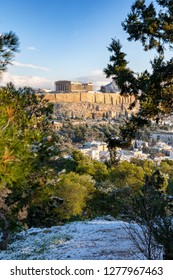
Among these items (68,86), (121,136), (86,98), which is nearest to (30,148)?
(121,136)

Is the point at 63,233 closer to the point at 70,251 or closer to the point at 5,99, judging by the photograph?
the point at 70,251

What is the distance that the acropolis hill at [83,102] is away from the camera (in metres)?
116

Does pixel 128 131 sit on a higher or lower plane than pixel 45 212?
higher

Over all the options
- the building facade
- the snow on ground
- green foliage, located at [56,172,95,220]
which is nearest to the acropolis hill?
the building facade

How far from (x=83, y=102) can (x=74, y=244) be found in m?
121

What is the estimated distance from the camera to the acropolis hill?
11581 cm

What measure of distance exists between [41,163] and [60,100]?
4496 inches

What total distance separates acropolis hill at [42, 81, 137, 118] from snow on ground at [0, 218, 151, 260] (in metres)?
99.8

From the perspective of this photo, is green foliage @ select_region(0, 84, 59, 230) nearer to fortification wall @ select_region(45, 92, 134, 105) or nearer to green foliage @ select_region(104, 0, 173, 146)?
green foliage @ select_region(104, 0, 173, 146)

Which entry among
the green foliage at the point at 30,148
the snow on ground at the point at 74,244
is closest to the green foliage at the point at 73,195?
the green foliage at the point at 30,148

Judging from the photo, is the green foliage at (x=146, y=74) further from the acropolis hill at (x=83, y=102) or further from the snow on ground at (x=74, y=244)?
the acropolis hill at (x=83, y=102)

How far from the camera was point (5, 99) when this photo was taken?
234 inches

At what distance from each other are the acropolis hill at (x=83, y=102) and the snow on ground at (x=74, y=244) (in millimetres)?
99801
